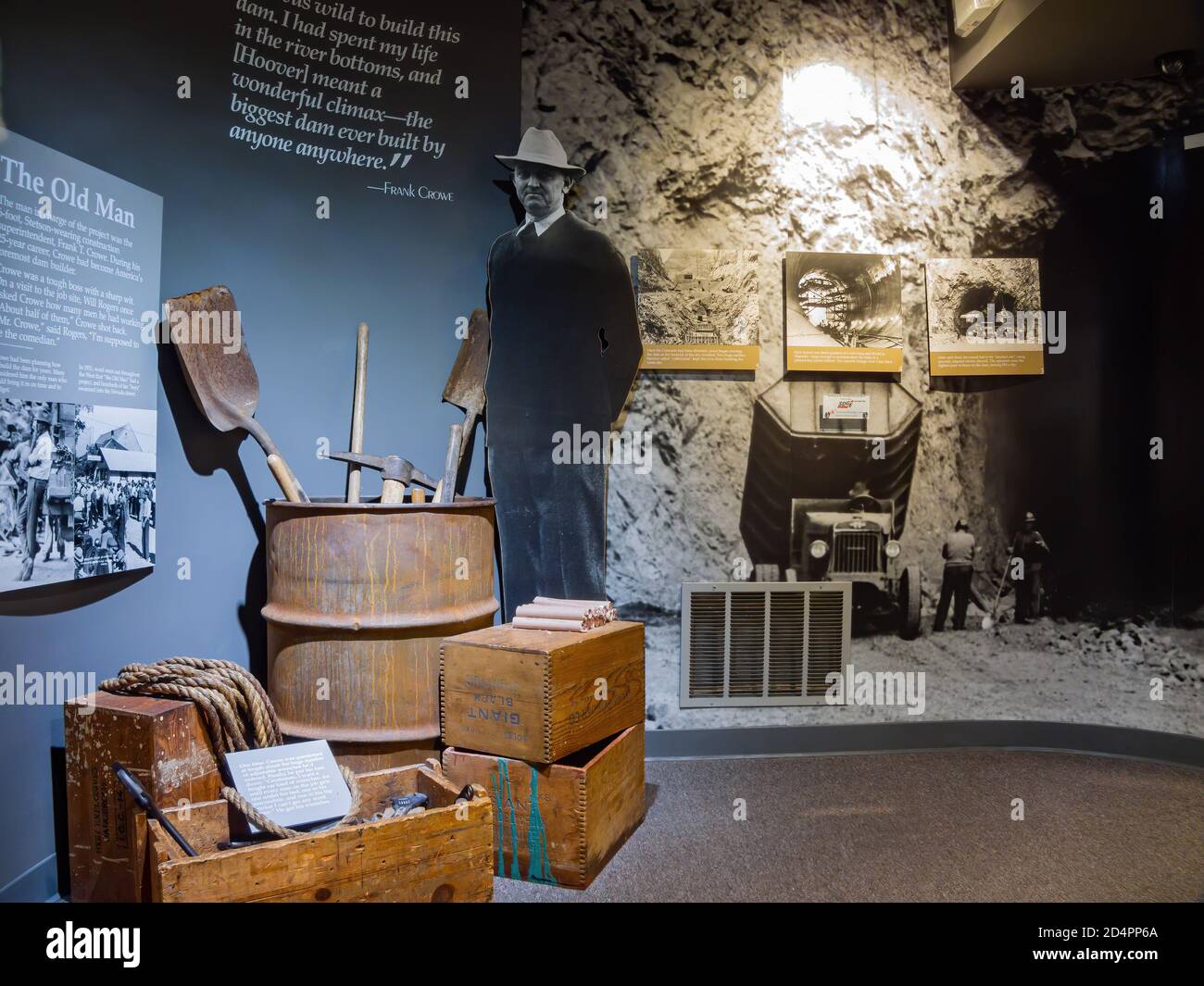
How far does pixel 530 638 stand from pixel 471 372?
1151 millimetres

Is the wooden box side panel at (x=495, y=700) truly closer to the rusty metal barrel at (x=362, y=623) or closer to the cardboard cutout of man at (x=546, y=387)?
the rusty metal barrel at (x=362, y=623)

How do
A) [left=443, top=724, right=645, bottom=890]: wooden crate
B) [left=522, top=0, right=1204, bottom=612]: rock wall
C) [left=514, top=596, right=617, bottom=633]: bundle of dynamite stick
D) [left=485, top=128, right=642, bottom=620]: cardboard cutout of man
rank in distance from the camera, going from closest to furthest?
[left=443, top=724, right=645, bottom=890]: wooden crate → [left=514, top=596, right=617, bottom=633]: bundle of dynamite stick → [left=485, top=128, right=642, bottom=620]: cardboard cutout of man → [left=522, top=0, right=1204, bottom=612]: rock wall

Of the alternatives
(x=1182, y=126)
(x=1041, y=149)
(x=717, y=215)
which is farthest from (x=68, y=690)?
(x=1182, y=126)

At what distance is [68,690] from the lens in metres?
2.11

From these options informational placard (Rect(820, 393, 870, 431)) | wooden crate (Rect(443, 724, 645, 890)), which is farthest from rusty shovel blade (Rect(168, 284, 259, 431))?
informational placard (Rect(820, 393, 870, 431))

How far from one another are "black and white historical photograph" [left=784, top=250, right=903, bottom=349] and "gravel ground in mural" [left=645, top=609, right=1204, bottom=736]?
1268 mm

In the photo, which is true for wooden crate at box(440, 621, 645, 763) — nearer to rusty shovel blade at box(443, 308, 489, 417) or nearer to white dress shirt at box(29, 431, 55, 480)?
rusty shovel blade at box(443, 308, 489, 417)

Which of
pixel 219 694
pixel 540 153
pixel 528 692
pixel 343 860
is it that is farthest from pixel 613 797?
pixel 540 153

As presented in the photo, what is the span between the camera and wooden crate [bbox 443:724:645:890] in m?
2.11

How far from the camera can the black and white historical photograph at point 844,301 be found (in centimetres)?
325

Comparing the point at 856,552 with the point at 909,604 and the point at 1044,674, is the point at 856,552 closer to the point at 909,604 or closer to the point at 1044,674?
the point at 909,604
